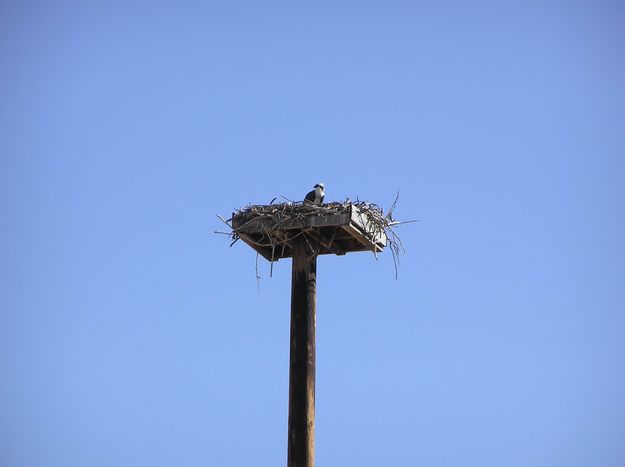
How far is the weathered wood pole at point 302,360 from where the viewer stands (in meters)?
10.7

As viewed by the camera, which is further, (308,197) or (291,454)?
(308,197)

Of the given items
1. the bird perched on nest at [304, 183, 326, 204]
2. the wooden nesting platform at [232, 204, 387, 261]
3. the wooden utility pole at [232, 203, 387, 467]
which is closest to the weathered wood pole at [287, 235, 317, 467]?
the wooden utility pole at [232, 203, 387, 467]

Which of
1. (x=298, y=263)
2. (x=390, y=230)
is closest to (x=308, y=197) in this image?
(x=390, y=230)

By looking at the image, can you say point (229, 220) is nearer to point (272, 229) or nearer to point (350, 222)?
point (272, 229)

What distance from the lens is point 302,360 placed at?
1111 cm

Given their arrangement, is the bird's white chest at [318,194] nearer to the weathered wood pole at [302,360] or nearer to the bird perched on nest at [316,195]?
the bird perched on nest at [316,195]

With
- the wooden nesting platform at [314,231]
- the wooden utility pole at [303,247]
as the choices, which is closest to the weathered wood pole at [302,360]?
the wooden utility pole at [303,247]

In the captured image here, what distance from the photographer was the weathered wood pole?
423 inches

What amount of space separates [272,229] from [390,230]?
1.99 m

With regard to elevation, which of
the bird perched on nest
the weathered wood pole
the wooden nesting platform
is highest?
the bird perched on nest

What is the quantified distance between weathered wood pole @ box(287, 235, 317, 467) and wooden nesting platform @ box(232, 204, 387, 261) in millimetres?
241

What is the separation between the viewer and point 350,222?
11.6 m

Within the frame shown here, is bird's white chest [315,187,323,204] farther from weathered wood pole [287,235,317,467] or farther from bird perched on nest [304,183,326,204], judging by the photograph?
weathered wood pole [287,235,317,467]

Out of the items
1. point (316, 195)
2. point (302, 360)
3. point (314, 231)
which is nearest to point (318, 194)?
point (316, 195)
